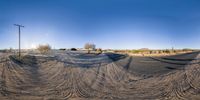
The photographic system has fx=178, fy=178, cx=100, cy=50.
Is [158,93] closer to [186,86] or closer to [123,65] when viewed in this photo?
[186,86]

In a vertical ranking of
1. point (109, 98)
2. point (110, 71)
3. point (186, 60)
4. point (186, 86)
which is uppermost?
point (186, 60)

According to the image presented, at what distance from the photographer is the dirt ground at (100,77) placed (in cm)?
479

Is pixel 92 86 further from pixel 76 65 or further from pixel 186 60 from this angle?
pixel 186 60

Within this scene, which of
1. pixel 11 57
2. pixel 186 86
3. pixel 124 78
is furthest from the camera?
pixel 11 57

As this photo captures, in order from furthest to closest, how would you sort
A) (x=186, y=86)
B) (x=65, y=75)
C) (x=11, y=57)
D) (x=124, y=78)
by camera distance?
(x=11, y=57) → (x=65, y=75) → (x=124, y=78) → (x=186, y=86)

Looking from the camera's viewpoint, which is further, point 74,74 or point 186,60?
point 74,74

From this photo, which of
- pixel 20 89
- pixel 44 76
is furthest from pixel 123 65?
pixel 20 89

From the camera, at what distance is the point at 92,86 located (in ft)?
16.9

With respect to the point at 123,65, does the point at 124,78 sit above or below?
below

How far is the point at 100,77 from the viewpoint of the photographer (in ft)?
17.5

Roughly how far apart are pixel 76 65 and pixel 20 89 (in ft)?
6.16

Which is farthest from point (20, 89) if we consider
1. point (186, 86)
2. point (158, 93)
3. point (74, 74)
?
point (186, 86)

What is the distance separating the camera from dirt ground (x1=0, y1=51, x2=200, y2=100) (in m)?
4.79

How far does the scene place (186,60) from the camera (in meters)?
4.93
